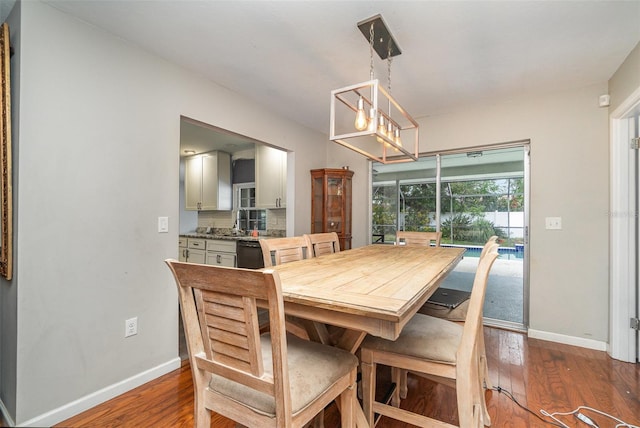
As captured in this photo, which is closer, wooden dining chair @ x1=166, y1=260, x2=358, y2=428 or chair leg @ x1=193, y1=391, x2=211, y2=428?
wooden dining chair @ x1=166, y1=260, x2=358, y2=428

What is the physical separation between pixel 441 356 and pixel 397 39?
1.90m

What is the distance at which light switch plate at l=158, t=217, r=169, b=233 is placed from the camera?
2199 millimetres

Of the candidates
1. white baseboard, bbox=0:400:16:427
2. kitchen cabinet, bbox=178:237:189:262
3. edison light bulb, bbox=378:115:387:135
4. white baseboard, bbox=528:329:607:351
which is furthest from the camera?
kitchen cabinet, bbox=178:237:189:262

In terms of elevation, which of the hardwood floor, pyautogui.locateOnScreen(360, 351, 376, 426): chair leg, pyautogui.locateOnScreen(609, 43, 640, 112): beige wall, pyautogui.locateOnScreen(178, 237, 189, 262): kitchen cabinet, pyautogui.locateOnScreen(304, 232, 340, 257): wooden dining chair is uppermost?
pyautogui.locateOnScreen(609, 43, 640, 112): beige wall

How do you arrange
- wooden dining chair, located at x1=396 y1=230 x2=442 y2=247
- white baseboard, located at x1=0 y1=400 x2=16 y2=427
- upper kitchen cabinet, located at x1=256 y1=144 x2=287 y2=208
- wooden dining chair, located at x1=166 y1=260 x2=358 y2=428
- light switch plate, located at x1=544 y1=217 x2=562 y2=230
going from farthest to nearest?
upper kitchen cabinet, located at x1=256 y1=144 x2=287 y2=208, wooden dining chair, located at x1=396 y1=230 x2=442 y2=247, light switch plate, located at x1=544 y1=217 x2=562 y2=230, white baseboard, located at x1=0 y1=400 x2=16 y2=427, wooden dining chair, located at x1=166 y1=260 x2=358 y2=428

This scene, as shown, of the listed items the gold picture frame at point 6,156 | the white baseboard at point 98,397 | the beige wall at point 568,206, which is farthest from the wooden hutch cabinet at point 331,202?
the gold picture frame at point 6,156

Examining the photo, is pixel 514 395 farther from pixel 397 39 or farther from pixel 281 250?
pixel 397 39

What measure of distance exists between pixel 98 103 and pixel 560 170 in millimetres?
Answer: 3776

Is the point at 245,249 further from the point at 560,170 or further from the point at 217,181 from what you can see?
the point at 560,170

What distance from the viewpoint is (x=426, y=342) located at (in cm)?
134

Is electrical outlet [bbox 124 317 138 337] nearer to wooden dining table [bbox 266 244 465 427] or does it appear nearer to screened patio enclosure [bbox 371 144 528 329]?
wooden dining table [bbox 266 244 465 427]

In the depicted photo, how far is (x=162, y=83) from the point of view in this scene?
2230 millimetres

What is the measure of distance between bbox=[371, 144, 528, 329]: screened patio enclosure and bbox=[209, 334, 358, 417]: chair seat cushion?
275 centimetres

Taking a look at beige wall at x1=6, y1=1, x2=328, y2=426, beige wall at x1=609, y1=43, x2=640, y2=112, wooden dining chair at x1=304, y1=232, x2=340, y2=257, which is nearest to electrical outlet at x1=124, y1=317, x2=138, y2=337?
beige wall at x1=6, y1=1, x2=328, y2=426
